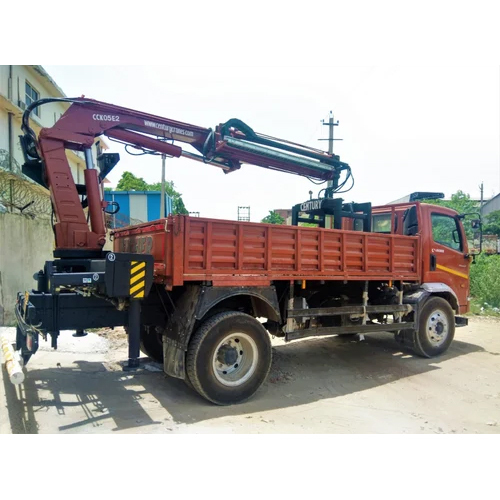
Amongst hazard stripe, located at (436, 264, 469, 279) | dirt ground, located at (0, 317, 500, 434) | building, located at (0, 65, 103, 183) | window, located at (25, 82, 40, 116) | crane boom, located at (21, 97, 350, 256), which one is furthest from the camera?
window, located at (25, 82, 40, 116)

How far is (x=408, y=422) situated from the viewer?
4.48 m

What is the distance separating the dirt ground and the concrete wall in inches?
63.5

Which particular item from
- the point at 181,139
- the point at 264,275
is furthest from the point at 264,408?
the point at 181,139

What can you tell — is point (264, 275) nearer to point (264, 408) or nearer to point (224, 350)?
point (224, 350)

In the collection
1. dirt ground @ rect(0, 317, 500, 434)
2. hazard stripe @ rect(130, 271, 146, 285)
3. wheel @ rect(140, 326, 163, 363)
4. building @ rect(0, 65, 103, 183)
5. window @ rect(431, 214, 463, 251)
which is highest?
building @ rect(0, 65, 103, 183)

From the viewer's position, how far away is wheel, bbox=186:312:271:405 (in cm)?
462

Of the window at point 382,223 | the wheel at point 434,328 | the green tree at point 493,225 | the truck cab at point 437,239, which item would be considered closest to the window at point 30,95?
the window at point 382,223

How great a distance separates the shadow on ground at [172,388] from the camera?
4301 mm

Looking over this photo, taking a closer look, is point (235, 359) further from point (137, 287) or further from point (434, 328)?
point (434, 328)

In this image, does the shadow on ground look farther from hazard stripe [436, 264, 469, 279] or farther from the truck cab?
hazard stripe [436, 264, 469, 279]

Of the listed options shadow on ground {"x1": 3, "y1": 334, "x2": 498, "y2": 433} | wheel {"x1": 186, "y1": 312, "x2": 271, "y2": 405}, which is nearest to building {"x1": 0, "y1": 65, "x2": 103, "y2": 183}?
shadow on ground {"x1": 3, "y1": 334, "x2": 498, "y2": 433}

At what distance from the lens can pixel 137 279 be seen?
4547 mm

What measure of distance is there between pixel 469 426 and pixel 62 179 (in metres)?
5.54

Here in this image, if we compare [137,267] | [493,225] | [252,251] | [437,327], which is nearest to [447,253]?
[437,327]
